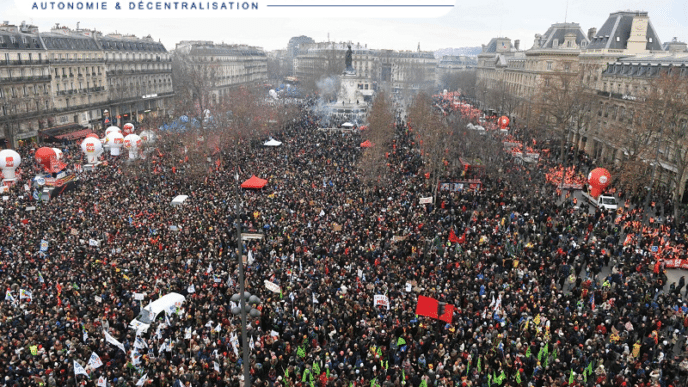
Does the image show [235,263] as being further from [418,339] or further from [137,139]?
[137,139]

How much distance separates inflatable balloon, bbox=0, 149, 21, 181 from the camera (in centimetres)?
3441

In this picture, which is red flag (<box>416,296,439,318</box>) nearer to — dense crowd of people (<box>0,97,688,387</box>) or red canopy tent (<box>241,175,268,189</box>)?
dense crowd of people (<box>0,97,688,387</box>)

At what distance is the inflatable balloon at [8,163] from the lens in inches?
1355

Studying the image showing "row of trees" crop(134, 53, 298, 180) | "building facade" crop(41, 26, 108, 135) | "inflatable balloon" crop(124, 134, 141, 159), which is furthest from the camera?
"building facade" crop(41, 26, 108, 135)

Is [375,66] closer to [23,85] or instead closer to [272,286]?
[23,85]

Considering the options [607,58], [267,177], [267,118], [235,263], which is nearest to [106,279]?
[235,263]

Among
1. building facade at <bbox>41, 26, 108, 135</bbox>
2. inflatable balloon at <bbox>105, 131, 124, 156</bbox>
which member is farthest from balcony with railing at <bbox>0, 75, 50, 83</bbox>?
inflatable balloon at <bbox>105, 131, 124, 156</bbox>

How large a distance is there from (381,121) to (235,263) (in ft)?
97.4

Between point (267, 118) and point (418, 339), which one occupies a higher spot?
point (267, 118)

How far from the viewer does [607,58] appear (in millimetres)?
48500

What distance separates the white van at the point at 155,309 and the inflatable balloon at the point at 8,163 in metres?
24.6

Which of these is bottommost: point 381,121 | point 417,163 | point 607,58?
point 417,163

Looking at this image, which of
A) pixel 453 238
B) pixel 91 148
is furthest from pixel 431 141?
pixel 91 148

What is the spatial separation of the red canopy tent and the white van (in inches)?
584
